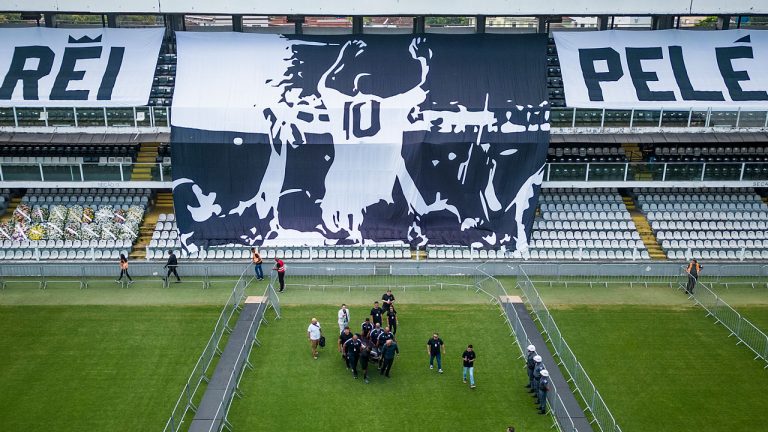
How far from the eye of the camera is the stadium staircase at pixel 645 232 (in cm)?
2873

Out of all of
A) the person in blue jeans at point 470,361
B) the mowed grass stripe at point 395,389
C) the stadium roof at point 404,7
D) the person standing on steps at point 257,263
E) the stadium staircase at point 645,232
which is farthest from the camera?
the stadium staircase at point 645,232

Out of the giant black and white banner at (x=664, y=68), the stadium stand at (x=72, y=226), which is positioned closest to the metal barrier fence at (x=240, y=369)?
the stadium stand at (x=72, y=226)

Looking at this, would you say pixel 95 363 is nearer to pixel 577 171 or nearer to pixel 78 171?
pixel 78 171

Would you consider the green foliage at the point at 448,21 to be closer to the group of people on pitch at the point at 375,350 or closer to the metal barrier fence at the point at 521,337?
the metal barrier fence at the point at 521,337

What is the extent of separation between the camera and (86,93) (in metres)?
28.6

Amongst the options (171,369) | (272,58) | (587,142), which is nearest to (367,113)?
(272,58)

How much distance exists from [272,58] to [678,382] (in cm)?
1936

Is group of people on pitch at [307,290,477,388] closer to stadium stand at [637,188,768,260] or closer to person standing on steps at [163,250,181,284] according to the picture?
person standing on steps at [163,250,181,284]

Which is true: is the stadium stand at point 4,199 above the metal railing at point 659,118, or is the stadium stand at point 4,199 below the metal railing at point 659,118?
below

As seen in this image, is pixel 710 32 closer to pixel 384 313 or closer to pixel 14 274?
pixel 384 313

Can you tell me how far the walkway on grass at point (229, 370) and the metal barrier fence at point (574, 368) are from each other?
8892mm

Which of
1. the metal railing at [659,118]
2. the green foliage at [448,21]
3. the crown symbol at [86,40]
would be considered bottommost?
the metal railing at [659,118]

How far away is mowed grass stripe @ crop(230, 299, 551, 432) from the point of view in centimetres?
1827

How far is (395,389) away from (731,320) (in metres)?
11.3
